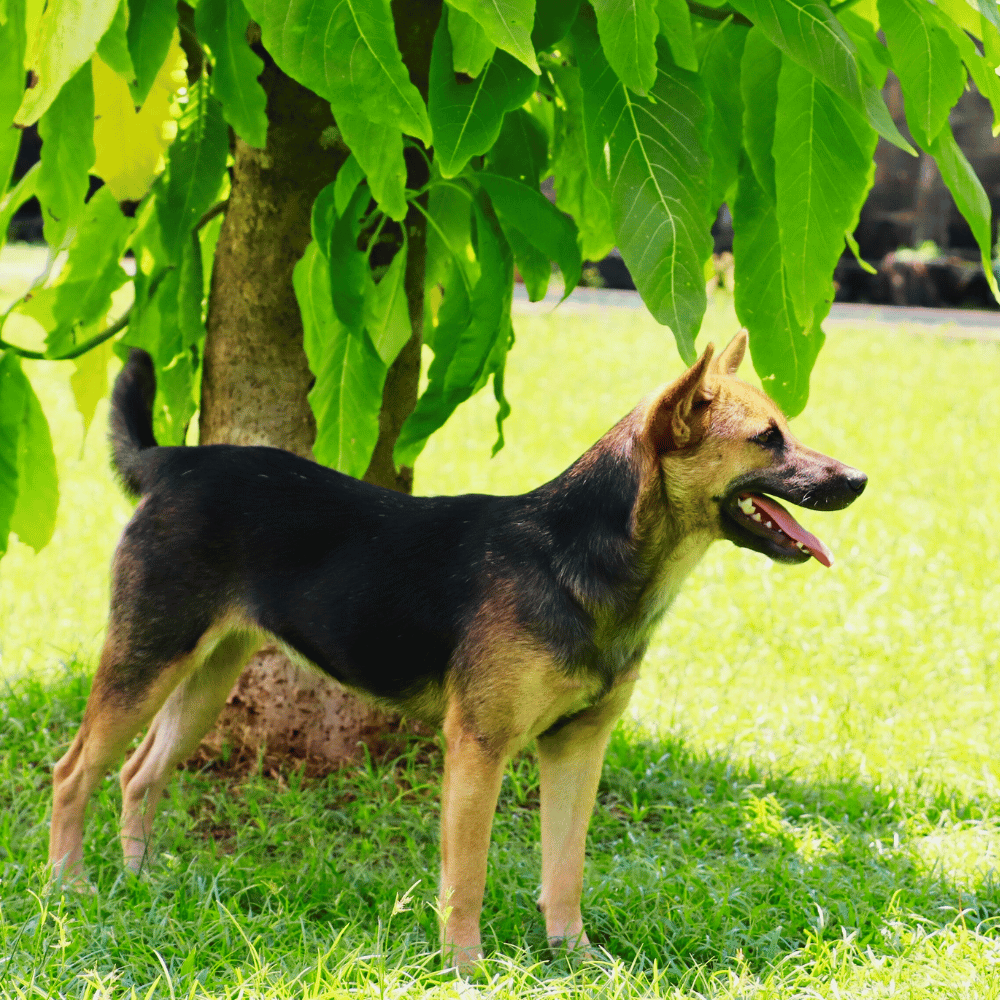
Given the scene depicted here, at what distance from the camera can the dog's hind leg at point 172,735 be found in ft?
12.8

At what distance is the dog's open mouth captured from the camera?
3.09 meters

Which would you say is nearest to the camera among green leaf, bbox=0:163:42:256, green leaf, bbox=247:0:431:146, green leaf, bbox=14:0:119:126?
green leaf, bbox=14:0:119:126

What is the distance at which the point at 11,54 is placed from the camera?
287 cm

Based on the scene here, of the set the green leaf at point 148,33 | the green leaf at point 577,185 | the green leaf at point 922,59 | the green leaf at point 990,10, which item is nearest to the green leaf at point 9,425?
the green leaf at point 148,33

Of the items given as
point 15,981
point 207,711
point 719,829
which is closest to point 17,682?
point 207,711

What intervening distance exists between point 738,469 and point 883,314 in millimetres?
15990

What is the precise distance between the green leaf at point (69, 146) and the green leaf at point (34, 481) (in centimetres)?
76

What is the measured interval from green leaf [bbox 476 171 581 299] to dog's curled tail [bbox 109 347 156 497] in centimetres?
122

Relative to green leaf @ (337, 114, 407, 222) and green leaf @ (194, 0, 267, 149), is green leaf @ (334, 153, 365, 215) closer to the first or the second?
green leaf @ (194, 0, 267, 149)

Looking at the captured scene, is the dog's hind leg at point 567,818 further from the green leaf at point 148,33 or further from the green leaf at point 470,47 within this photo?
the green leaf at point 148,33

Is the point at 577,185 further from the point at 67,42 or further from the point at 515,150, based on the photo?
the point at 67,42

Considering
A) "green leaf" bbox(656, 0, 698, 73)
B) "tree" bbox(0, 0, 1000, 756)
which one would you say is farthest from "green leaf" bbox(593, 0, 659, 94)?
"green leaf" bbox(656, 0, 698, 73)

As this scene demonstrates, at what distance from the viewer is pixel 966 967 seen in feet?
11.1

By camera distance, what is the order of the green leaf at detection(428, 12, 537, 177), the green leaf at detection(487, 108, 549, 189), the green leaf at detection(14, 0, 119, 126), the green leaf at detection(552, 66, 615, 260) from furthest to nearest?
the green leaf at detection(552, 66, 615, 260) → the green leaf at detection(487, 108, 549, 189) → the green leaf at detection(428, 12, 537, 177) → the green leaf at detection(14, 0, 119, 126)
